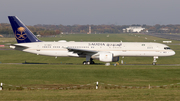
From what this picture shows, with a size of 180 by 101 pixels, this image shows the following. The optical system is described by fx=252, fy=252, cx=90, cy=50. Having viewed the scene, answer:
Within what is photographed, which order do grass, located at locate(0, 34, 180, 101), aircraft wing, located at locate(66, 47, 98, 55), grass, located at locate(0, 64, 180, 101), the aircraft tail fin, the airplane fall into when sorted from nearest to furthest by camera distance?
grass, located at locate(0, 34, 180, 101), grass, located at locate(0, 64, 180, 101), aircraft wing, located at locate(66, 47, 98, 55), the airplane, the aircraft tail fin

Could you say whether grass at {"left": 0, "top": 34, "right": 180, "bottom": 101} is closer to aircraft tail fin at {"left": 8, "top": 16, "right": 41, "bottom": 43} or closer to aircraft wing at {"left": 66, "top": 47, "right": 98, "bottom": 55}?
aircraft wing at {"left": 66, "top": 47, "right": 98, "bottom": 55}

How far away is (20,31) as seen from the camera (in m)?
46.6

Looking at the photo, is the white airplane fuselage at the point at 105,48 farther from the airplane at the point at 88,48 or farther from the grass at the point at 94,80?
the grass at the point at 94,80

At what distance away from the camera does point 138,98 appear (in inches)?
771

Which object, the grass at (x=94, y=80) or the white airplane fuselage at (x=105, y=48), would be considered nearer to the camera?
the grass at (x=94, y=80)

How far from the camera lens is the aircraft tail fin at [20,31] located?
46.3m

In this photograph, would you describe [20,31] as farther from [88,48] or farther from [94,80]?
[94,80]

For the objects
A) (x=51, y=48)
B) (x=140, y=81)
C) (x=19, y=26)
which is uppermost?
(x=19, y=26)

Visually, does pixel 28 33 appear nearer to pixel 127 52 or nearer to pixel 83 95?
pixel 127 52

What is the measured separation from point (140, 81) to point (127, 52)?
15636 mm

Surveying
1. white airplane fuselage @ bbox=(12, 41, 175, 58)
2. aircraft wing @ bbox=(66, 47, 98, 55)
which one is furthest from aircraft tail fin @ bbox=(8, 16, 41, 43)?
aircraft wing @ bbox=(66, 47, 98, 55)

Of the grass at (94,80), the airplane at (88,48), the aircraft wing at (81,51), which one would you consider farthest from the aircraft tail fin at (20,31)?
the grass at (94,80)

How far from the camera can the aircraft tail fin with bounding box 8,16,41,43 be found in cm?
4628

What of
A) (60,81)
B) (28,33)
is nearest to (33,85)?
(60,81)
